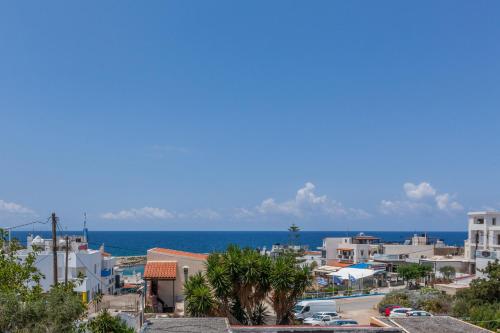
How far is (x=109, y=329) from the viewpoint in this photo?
21.1 meters

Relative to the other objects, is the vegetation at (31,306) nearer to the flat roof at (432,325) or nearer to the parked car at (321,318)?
the flat roof at (432,325)

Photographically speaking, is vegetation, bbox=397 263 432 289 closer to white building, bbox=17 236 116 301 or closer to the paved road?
the paved road

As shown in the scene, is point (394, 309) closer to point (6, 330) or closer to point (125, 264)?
point (6, 330)

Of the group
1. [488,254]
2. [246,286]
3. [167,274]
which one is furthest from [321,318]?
[488,254]

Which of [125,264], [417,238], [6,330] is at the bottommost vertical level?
[125,264]

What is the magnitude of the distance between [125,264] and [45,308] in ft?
363

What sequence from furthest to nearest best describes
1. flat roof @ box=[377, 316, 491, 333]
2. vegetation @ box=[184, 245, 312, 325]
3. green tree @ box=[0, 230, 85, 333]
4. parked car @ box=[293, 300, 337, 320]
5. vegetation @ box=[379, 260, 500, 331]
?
parked car @ box=[293, 300, 337, 320] → vegetation @ box=[379, 260, 500, 331] → vegetation @ box=[184, 245, 312, 325] → flat roof @ box=[377, 316, 491, 333] → green tree @ box=[0, 230, 85, 333]

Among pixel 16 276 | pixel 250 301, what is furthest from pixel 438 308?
pixel 16 276

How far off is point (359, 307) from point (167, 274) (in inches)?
714

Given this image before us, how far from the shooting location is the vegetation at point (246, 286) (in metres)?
30.0

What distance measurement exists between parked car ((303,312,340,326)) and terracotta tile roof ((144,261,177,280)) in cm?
Result: 1202

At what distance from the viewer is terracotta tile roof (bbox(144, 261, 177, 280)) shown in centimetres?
3988

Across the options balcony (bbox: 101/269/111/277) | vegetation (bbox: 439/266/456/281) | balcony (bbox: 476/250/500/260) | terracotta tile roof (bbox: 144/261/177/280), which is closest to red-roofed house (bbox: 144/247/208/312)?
terracotta tile roof (bbox: 144/261/177/280)

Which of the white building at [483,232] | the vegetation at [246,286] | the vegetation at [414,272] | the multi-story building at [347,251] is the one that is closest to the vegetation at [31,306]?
the vegetation at [246,286]
